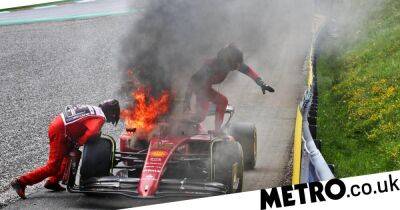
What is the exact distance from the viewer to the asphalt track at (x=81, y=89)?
10812mm

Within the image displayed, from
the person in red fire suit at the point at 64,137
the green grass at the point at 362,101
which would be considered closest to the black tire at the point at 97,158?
the person in red fire suit at the point at 64,137

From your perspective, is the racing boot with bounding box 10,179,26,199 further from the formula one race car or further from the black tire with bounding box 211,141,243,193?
the black tire with bounding box 211,141,243,193

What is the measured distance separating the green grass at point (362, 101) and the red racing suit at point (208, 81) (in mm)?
2147

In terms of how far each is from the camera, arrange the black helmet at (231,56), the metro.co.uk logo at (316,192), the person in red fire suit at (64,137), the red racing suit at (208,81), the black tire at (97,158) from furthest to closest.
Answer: the red racing suit at (208,81)
the black helmet at (231,56)
the person in red fire suit at (64,137)
the black tire at (97,158)
the metro.co.uk logo at (316,192)

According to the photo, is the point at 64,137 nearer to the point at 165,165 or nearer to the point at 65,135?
the point at 65,135

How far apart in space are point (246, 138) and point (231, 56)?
1.55 m

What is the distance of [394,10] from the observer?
22828 millimetres

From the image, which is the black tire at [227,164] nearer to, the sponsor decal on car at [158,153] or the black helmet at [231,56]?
the sponsor decal on car at [158,153]

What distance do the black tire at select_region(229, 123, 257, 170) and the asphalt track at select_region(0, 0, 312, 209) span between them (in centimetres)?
21

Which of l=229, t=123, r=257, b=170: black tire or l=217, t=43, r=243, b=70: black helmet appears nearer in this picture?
l=217, t=43, r=243, b=70: black helmet

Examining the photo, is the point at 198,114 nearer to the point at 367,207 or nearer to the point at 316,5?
the point at 367,207

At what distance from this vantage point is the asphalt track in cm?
1081

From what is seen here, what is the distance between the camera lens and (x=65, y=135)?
969 centimetres

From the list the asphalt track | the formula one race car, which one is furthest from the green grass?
the formula one race car
